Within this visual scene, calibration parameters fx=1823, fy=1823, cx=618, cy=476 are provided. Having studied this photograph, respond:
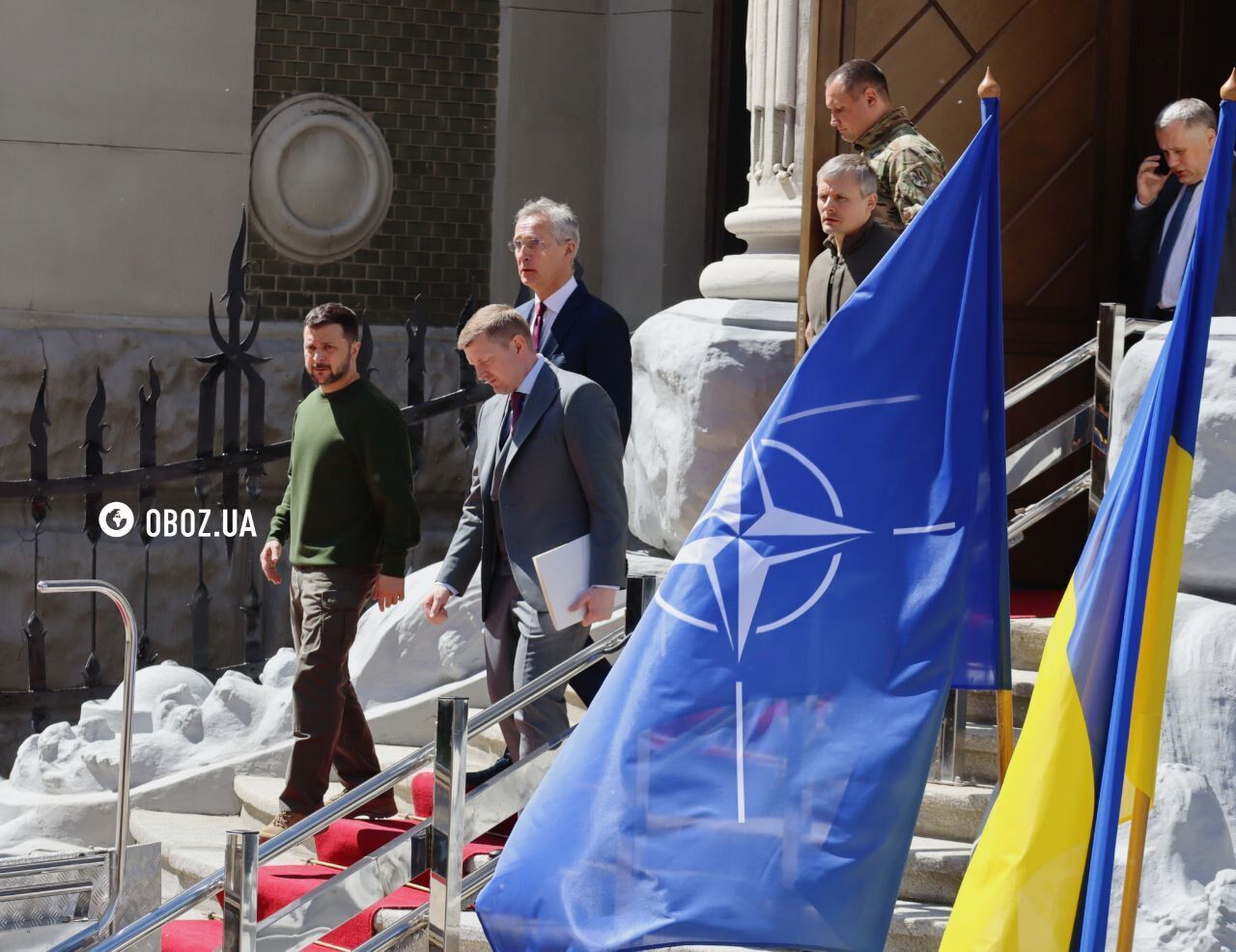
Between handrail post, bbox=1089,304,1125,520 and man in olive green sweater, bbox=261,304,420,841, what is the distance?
77.3 inches

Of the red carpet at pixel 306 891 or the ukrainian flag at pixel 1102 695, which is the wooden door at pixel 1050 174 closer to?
the red carpet at pixel 306 891

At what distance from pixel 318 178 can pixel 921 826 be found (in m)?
7.01

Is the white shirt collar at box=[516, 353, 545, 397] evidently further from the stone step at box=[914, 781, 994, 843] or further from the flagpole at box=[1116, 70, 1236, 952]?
the flagpole at box=[1116, 70, 1236, 952]

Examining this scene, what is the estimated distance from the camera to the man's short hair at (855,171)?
4852 mm

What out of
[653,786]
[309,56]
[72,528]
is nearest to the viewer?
[653,786]

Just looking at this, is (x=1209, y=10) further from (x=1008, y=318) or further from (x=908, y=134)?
(x=908, y=134)

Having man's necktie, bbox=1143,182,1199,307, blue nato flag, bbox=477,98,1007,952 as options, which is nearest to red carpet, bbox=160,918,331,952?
blue nato flag, bbox=477,98,1007,952

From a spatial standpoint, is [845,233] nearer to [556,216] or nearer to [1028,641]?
[556,216]

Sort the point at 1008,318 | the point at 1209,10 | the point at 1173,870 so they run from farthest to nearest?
the point at 1209,10 < the point at 1008,318 < the point at 1173,870

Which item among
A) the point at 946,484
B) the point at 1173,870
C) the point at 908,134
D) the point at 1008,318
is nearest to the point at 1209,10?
the point at 1008,318

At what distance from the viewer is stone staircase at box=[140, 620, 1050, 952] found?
Result: 14.5ft

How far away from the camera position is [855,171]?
4852mm

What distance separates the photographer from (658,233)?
10.1 meters

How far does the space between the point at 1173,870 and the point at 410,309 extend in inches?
289
